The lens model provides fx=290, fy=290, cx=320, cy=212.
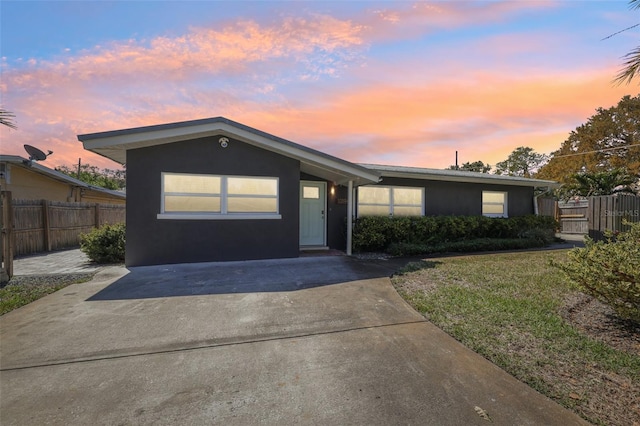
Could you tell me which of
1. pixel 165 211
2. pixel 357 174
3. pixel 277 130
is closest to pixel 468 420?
pixel 357 174

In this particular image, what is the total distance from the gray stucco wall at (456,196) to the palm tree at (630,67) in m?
7.11

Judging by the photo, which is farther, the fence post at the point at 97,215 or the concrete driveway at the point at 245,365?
the fence post at the point at 97,215

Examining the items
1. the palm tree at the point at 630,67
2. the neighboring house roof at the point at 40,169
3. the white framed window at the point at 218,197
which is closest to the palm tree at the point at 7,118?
the white framed window at the point at 218,197

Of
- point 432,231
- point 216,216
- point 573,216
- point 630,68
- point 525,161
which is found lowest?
point 432,231

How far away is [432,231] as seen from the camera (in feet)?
32.7

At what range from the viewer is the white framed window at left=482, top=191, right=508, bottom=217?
41.1 ft

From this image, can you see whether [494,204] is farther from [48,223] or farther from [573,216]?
[48,223]

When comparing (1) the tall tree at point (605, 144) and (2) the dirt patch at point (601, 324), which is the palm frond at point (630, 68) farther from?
(1) the tall tree at point (605, 144)

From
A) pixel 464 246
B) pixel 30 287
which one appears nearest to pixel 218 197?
pixel 30 287

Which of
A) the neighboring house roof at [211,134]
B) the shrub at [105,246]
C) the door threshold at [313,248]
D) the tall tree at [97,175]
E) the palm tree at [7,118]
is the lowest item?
the door threshold at [313,248]

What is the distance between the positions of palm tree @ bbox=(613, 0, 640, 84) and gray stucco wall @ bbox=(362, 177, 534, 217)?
7.11m

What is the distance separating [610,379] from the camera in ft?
8.23

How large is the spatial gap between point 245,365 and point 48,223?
37.2 feet

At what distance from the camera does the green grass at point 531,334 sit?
233 centimetres
